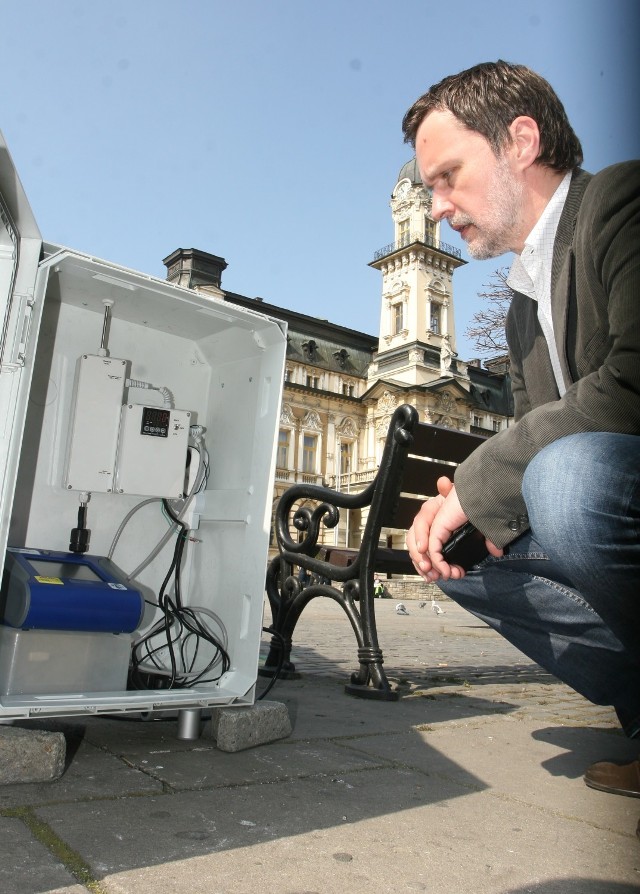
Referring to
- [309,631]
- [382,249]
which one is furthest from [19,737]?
[382,249]

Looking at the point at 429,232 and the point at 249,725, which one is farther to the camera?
the point at 429,232

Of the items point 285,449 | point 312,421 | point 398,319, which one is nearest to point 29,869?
point 285,449

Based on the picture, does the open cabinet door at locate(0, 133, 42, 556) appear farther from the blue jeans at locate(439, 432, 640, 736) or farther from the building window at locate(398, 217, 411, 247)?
the building window at locate(398, 217, 411, 247)

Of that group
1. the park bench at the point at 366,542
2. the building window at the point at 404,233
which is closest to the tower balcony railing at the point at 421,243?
the building window at the point at 404,233

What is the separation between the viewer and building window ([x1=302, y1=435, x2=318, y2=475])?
47.0 metres

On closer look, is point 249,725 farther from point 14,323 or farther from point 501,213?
point 501,213

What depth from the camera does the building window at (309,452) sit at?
4700 cm

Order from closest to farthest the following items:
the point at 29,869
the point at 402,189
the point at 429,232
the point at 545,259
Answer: the point at 29,869 → the point at 545,259 → the point at 429,232 → the point at 402,189

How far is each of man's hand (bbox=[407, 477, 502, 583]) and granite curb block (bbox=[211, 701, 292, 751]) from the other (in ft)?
2.91

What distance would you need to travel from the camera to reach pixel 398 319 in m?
48.9

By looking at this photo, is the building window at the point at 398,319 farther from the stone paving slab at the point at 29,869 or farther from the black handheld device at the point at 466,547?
the stone paving slab at the point at 29,869

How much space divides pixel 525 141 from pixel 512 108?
3.3 inches

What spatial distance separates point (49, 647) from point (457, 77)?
1923mm

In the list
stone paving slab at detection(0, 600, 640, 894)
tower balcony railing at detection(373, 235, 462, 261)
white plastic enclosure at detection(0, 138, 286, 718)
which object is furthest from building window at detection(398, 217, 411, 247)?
stone paving slab at detection(0, 600, 640, 894)
